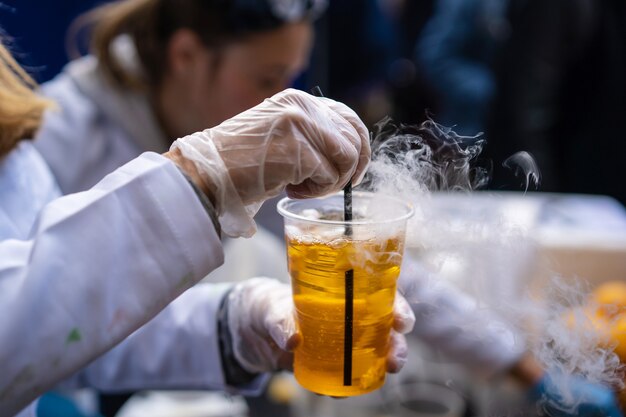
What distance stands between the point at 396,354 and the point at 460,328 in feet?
2.11

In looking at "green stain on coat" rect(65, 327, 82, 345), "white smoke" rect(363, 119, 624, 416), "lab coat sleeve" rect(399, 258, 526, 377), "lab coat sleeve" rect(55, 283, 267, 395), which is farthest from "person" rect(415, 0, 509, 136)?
"green stain on coat" rect(65, 327, 82, 345)

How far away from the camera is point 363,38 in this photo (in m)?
3.68

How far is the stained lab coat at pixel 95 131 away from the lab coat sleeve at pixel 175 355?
1.91 ft

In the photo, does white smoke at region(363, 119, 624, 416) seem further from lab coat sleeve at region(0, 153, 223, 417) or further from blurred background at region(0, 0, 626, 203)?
blurred background at region(0, 0, 626, 203)

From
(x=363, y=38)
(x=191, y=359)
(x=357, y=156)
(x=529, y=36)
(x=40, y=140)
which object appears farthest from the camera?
(x=363, y=38)

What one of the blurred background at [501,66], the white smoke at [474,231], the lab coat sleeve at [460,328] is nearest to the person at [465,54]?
the blurred background at [501,66]

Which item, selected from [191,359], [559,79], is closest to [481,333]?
[191,359]

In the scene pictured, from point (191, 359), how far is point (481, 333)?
28.9 inches

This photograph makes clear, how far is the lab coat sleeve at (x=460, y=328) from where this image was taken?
1.30 m

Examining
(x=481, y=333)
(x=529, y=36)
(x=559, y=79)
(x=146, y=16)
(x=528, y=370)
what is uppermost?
(x=146, y=16)

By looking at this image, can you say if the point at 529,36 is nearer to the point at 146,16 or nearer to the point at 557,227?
the point at 557,227

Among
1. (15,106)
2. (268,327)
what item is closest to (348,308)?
Result: (268,327)

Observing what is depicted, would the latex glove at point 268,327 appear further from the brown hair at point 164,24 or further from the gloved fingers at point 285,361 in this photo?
the brown hair at point 164,24

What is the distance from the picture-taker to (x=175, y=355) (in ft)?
4.43
